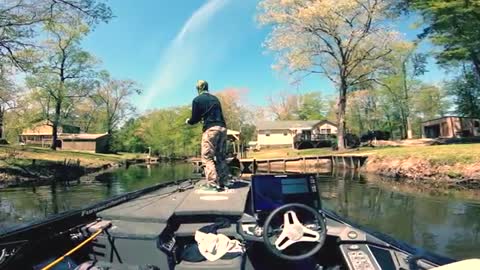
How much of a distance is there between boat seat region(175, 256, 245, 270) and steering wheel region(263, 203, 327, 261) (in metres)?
0.55

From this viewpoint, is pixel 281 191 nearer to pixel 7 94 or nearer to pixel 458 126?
pixel 7 94

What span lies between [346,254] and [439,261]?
3.19ft

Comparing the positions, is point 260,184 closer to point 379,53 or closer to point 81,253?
point 81,253

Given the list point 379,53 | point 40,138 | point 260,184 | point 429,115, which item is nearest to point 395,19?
point 379,53

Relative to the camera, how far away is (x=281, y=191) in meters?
5.36

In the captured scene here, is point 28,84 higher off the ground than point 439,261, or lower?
higher

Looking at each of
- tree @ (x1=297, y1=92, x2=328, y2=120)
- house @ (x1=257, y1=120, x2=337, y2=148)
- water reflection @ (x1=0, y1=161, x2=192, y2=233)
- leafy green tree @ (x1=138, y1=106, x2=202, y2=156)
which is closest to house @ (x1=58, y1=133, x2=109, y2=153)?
leafy green tree @ (x1=138, y1=106, x2=202, y2=156)

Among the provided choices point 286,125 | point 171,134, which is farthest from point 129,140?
point 286,125

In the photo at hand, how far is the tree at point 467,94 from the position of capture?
42906 millimetres

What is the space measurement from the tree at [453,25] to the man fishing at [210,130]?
23.9m

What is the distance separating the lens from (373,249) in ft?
14.4

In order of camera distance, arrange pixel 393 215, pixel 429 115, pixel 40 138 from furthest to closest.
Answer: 1. pixel 40 138
2. pixel 429 115
3. pixel 393 215

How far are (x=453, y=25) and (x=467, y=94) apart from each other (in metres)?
19.8

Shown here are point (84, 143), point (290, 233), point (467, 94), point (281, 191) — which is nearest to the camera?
point (290, 233)
